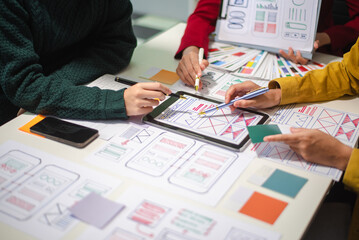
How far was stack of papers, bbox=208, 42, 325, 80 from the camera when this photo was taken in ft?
4.81

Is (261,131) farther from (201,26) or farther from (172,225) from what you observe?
(201,26)

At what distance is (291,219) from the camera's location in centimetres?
84

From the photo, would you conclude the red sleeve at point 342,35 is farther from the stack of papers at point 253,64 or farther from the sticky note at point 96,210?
the sticky note at point 96,210

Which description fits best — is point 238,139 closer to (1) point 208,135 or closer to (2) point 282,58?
(1) point 208,135

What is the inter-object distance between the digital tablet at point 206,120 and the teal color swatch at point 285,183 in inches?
5.2

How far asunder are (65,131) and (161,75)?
499 mm

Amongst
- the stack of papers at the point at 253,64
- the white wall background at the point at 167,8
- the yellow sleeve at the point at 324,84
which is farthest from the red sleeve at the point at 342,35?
the white wall background at the point at 167,8

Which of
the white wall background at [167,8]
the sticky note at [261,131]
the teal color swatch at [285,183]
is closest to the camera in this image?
the teal color swatch at [285,183]

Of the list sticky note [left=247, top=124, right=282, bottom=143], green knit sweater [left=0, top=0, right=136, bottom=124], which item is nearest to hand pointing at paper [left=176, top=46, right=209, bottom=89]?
green knit sweater [left=0, top=0, right=136, bottom=124]

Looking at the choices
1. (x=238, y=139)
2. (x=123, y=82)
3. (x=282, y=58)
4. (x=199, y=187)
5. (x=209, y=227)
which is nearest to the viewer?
(x=209, y=227)

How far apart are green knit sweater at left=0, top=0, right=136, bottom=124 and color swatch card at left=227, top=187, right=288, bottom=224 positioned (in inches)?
17.9

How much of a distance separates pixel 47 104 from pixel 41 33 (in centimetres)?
25

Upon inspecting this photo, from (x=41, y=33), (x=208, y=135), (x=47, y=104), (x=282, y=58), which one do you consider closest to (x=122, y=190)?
(x=208, y=135)

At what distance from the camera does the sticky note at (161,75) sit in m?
1.44
